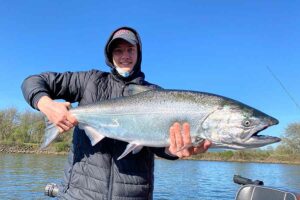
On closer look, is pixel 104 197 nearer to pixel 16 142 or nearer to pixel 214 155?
pixel 16 142

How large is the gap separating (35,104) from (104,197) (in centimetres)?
120

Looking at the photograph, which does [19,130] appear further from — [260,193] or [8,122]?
[260,193]

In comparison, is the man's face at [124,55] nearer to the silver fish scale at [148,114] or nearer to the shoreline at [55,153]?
the silver fish scale at [148,114]

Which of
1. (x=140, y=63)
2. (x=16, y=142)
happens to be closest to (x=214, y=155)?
(x=16, y=142)

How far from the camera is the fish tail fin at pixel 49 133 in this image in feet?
13.9

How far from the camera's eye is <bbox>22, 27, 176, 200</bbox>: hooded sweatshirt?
3.89 m

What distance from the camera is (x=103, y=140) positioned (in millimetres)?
4211

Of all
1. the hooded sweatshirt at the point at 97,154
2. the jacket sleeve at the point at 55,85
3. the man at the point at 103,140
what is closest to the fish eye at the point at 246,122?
the man at the point at 103,140

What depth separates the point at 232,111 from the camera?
4035 millimetres

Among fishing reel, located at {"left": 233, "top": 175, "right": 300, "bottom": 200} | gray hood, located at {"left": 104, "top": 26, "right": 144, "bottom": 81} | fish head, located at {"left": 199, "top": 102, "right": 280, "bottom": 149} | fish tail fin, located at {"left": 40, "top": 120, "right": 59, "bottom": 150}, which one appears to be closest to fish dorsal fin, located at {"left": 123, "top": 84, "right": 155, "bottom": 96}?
gray hood, located at {"left": 104, "top": 26, "right": 144, "bottom": 81}

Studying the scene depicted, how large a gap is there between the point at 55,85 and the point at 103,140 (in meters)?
0.78

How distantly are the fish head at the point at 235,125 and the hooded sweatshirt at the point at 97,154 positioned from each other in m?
0.65

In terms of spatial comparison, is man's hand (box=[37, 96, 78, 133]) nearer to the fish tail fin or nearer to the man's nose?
the fish tail fin

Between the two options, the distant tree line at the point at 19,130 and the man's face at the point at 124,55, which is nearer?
the man's face at the point at 124,55
